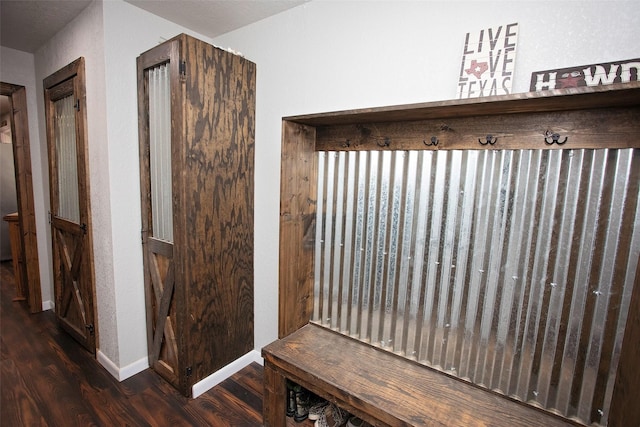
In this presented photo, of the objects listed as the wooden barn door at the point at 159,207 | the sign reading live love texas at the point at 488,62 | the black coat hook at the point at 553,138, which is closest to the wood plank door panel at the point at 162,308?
the wooden barn door at the point at 159,207

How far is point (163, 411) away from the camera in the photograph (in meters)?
1.87

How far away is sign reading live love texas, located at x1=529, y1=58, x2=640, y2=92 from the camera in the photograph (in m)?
1.04

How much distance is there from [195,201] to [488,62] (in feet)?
5.54

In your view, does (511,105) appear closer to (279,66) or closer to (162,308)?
(279,66)

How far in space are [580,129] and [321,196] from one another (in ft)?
4.00

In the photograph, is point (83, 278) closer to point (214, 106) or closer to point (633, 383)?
point (214, 106)

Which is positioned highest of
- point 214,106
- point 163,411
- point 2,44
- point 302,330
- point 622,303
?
point 2,44

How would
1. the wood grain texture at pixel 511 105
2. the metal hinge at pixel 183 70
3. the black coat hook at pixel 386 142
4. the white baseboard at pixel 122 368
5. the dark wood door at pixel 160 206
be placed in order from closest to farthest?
the wood grain texture at pixel 511 105, the black coat hook at pixel 386 142, the metal hinge at pixel 183 70, the dark wood door at pixel 160 206, the white baseboard at pixel 122 368

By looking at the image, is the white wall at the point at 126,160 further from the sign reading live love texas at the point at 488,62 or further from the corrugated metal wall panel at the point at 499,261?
the sign reading live love texas at the point at 488,62

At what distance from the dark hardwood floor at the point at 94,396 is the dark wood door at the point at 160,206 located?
141 mm

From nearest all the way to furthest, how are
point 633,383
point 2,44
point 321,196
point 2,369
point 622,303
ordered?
point 633,383
point 622,303
point 321,196
point 2,369
point 2,44

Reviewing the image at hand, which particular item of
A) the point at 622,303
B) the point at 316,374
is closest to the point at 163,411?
the point at 316,374

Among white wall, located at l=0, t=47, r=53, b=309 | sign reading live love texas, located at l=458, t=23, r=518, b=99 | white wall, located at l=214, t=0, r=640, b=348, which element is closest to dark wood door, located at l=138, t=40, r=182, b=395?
white wall, located at l=214, t=0, r=640, b=348

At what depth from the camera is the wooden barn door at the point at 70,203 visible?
218cm
